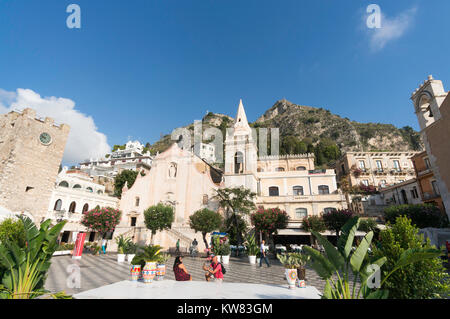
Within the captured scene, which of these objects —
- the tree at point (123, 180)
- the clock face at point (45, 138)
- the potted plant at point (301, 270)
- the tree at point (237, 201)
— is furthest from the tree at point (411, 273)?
the tree at point (123, 180)

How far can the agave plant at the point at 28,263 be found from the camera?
468 cm

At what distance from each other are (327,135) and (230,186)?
6301 cm

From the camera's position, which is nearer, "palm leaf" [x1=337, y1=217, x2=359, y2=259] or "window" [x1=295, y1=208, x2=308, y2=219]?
"palm leaf" [x1=337, y1=217, x2=359, y2=259]

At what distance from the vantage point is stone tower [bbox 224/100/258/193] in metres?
28.4

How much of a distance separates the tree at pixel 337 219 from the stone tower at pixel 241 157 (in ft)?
30.5

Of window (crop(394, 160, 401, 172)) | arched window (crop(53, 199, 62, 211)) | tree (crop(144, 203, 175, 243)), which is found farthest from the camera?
window (crop(394, 160, 401, 172))

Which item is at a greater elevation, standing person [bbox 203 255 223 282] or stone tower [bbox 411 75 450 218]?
stone tower [bbox 411 75 450 218]

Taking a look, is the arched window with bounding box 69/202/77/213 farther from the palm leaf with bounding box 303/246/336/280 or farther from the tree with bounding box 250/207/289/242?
the palm leaf with bounding box 303/246/336/280

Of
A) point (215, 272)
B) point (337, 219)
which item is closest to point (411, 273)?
point (215, 272)

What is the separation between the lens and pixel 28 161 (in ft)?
75.3

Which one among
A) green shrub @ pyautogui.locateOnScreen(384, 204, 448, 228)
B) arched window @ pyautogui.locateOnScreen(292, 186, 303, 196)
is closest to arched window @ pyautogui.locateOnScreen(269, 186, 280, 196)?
arched window @ pyautogui.locateOnScreen(292, 186, 303, 196)

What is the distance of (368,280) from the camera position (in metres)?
4.41

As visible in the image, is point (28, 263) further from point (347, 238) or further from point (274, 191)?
point (274, 191)
